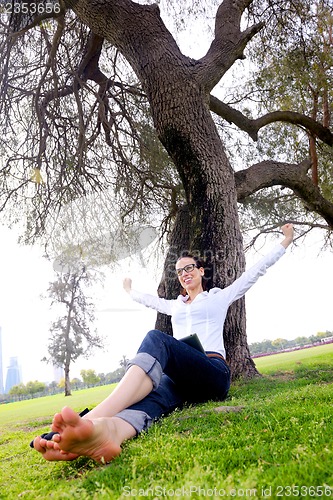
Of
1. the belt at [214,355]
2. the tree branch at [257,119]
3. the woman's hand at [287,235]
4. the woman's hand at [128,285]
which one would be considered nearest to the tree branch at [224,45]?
the tree branch at [257,119]

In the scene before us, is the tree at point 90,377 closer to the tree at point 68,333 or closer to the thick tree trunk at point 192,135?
the tree at point 68,333

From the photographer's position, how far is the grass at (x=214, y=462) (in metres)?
1.21

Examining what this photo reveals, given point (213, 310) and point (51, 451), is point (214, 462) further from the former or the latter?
point (213, 310)

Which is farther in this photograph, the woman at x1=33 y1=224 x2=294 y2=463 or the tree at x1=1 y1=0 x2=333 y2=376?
the tree at x1=1 y1=0 x2=333 y2=376

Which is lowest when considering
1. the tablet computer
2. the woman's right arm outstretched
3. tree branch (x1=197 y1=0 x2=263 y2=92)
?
the tablet computer

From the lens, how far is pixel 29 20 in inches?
203

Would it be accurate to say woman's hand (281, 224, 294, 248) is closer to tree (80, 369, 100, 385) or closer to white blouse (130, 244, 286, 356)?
white blouse (130, 244, 286, 356)

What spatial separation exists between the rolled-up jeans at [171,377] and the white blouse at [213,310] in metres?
0.20

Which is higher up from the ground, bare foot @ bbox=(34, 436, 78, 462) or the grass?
bare foot @ bbox=(34, 436, 78, 462)

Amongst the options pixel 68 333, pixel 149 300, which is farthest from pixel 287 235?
pixel 68 333

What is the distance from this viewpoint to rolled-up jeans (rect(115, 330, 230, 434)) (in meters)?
1.99

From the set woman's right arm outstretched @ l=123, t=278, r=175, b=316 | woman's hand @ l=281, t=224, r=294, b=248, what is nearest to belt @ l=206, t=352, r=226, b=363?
woman's right arm outstretched @ l=123, t=278, r=175, b=316

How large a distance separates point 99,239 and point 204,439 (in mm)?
4824

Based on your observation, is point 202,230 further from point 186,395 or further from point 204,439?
point 204,439
